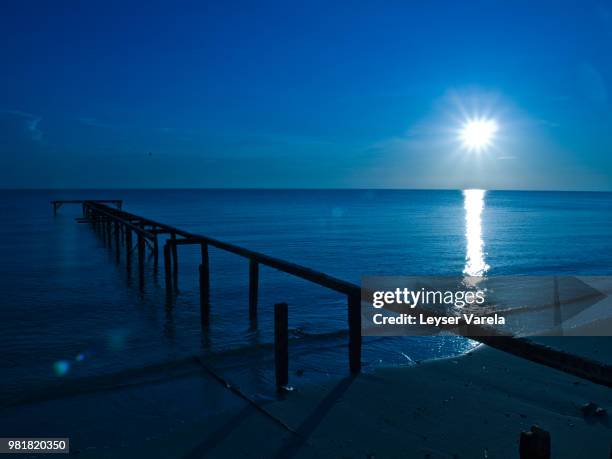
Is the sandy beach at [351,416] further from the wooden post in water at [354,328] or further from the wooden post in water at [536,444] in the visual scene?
the wooden post in water at [536,444]

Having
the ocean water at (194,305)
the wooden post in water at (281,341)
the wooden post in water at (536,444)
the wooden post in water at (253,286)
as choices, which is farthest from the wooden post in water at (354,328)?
the wooden post in water at (253,286)

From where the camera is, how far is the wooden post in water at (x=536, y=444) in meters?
2.83

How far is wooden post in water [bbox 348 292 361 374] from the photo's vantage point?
683 cm

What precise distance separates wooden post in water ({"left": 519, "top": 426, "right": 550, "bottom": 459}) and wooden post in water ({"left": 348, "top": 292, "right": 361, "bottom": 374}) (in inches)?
148

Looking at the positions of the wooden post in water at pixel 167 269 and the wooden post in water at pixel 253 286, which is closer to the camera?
the wooden post in water at pixel 253 286

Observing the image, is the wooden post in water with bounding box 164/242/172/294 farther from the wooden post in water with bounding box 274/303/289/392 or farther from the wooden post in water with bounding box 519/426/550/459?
the wooden post in water with bounding box 519/426/550/459

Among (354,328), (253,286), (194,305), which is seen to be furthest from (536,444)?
(194,305)

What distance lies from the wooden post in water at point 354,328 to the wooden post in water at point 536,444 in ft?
12.3

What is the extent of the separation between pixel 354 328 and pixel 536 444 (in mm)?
4467

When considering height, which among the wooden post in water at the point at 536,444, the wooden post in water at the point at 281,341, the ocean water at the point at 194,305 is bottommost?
the ocean water at the point at 194,305

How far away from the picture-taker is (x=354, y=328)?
7.26 m

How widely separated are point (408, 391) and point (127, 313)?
Result: 30.2ft

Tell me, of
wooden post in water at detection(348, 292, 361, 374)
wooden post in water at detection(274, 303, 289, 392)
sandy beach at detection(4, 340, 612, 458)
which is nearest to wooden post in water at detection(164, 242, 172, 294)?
sandy beach at detection(4, 340, 612, 458)

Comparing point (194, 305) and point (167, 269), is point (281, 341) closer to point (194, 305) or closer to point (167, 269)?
point (194, 305)
